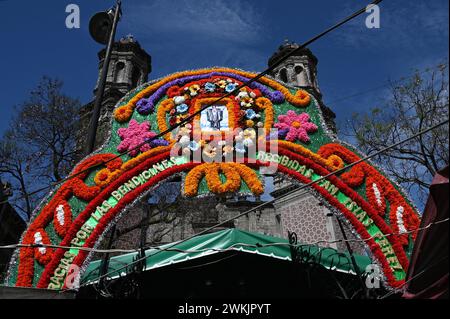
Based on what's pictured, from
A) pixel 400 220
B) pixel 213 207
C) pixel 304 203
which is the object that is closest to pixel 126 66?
pixel 213 207

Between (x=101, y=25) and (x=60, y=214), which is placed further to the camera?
(x=101, y=25)

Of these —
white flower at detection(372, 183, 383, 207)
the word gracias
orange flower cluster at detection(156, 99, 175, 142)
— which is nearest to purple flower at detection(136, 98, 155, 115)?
Result: orange flower cluster at detection(156, 99, 175, 142)

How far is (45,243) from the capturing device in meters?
5.11

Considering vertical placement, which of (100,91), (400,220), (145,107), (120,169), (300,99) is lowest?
(400,220)

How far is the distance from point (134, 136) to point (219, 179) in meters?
1.76

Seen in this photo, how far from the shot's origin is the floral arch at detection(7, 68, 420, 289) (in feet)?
16.9

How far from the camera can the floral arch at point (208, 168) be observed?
516cm

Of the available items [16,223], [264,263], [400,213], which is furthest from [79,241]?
[16,223]

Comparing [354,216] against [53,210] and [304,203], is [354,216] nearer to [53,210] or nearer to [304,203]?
[53,210]

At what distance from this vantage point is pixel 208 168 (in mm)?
5719

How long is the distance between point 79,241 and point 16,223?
812 centimetres

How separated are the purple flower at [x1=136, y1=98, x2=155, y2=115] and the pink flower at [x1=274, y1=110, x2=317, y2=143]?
237cm

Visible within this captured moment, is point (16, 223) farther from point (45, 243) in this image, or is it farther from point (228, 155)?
point (228, 155)

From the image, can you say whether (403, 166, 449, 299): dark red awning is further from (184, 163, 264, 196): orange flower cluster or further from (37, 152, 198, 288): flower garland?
(37, 152, 198, 288): flower garland
